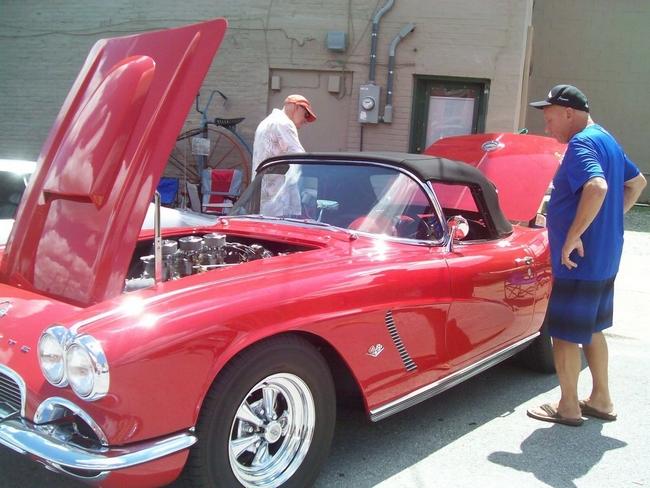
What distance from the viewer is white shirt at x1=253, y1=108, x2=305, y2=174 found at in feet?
16.9

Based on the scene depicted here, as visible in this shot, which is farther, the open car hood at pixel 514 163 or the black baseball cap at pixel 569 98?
the open car hood at pixel 514 163

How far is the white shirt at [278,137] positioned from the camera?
16.9 ft

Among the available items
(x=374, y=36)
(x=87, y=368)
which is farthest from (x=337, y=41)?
(x=87, y=368)

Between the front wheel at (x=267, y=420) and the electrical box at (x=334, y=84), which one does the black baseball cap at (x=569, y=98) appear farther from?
the electrical box at (x=334, y=84)

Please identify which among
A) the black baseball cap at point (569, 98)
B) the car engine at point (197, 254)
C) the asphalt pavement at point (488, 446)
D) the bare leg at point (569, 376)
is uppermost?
the black baseball cap at point (569, 98)

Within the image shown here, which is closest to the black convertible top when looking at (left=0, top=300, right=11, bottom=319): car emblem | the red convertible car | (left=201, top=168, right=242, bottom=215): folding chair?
the red convertible car

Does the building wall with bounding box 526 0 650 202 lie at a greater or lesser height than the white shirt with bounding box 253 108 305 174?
greater

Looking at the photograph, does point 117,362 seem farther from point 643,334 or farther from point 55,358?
point 643,334

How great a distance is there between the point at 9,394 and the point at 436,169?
232cm

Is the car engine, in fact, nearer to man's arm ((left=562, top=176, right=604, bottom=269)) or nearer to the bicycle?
man's arm ((left=562, top=176, right=604, bottom=269))

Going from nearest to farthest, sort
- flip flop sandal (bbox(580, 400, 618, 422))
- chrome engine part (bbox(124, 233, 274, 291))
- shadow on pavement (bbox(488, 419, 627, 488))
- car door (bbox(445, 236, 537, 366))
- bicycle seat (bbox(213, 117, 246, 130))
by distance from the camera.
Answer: shadow on pavement (bbox(488, 419, 627, 488)) < chrome engine part (bbox(124, 233, 274, 291)) < car door (bbox(445, 236, 537, 366)) < flip flop sandal (bbox(580, 400, 618, 422)) < bicycle seat (bbox(213, 117, 246, 130))

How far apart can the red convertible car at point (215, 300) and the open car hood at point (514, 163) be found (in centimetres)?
130

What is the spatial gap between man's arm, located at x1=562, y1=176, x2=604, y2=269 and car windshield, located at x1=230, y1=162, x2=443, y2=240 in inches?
25.5

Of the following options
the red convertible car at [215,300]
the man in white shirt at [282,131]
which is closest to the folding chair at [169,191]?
the man in white shirt at [282,131]
